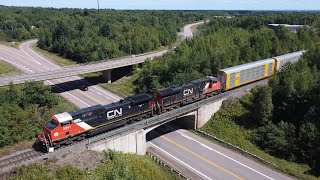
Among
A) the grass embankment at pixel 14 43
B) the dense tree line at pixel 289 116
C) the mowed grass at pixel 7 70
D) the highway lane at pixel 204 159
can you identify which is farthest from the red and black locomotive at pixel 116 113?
the grass embankment at pixel 14 43

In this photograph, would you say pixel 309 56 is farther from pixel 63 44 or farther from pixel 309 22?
pixel 309 22

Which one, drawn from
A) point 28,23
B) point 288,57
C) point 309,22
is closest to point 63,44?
point 28,23

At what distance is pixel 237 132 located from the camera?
4841 centimetres

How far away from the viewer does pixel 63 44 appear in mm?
110438

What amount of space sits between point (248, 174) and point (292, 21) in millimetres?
143423

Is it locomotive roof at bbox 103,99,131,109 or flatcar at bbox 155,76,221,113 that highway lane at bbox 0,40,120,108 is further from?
locomotive roof at bbox 103,99,131,109

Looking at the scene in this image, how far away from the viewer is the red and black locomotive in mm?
34625

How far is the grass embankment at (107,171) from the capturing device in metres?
29.0

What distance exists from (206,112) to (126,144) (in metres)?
17.5

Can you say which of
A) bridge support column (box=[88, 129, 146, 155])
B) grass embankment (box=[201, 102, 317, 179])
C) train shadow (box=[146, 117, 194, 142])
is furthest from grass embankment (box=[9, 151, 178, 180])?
grass embankment (box=[201, 102, 317, 179])

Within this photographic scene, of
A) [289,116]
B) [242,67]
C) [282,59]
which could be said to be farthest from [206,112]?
[282,59]

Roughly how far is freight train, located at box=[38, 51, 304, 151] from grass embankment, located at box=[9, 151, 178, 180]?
4216 mm

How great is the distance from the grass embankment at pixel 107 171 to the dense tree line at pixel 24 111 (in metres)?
12.0

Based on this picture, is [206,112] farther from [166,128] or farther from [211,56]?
[211,56]
